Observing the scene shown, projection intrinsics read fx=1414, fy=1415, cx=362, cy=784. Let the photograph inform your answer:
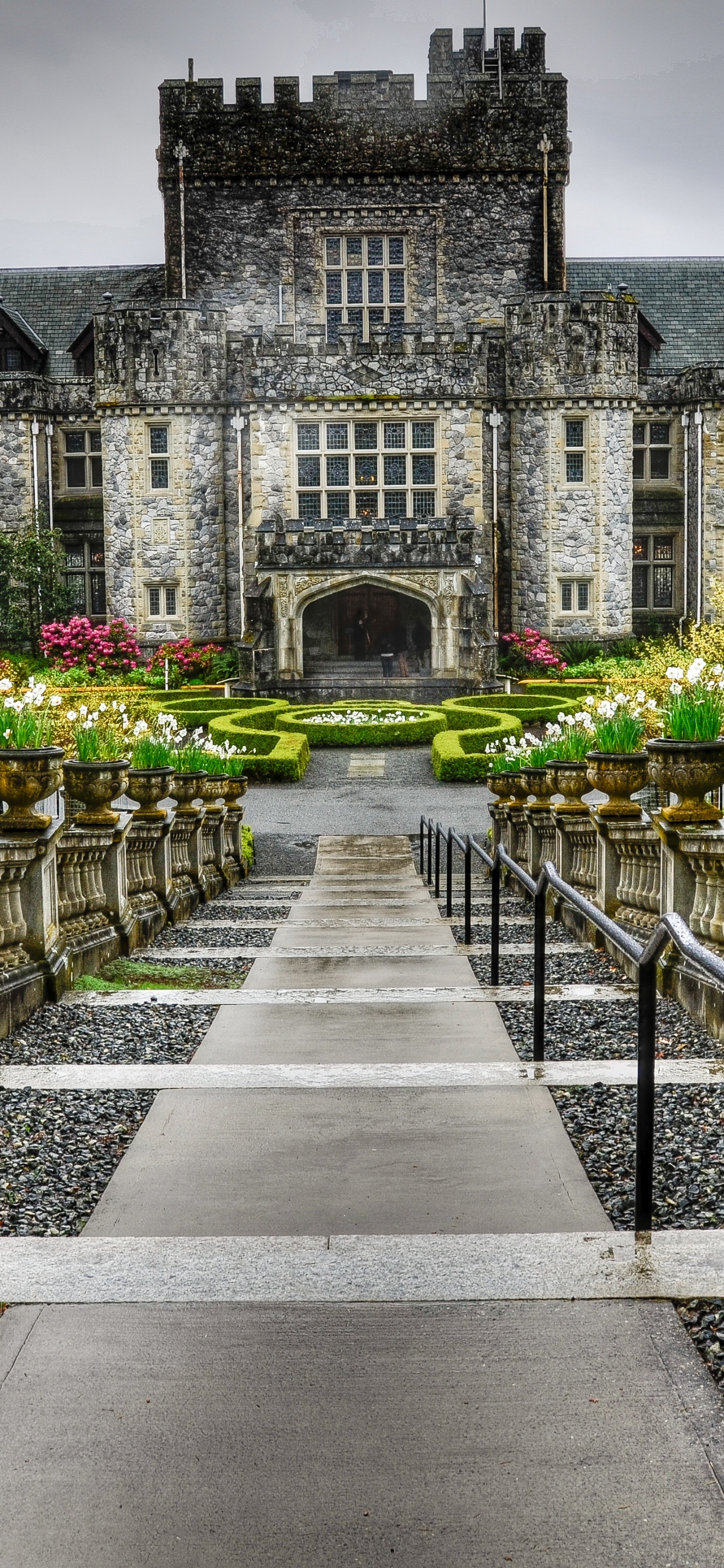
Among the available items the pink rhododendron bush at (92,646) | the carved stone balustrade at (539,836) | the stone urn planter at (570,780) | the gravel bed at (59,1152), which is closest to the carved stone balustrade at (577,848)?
the stone urn planter at (570,780)

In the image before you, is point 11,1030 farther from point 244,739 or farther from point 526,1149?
point 244,739

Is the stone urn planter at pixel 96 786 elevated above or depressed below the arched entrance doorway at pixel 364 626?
below

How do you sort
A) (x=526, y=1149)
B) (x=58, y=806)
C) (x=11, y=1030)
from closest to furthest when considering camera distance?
(x=526, y=1149), (x=11, y=1030), (x=58, y=806)

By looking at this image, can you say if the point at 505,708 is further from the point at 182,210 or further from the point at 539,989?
the point at 539,989

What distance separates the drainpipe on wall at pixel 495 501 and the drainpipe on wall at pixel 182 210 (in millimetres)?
9455

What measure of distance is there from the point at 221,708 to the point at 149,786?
17532 mm

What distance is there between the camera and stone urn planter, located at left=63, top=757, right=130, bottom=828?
10312 millimetres

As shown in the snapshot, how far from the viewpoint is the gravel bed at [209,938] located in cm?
1077

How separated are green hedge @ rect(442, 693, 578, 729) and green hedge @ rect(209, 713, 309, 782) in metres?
3.45

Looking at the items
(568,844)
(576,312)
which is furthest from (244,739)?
(576,312)

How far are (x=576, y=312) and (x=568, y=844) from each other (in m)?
27.0

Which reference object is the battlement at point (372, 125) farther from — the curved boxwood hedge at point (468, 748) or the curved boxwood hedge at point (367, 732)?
the curved boxwood hedge at point (468, 748)

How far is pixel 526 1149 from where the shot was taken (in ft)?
15.7

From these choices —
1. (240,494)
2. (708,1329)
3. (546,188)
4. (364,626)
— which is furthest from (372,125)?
(708,1329)
